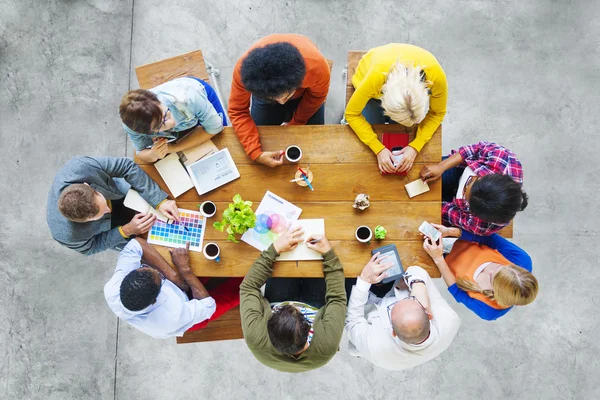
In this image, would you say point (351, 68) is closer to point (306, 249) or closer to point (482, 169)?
point (482, 169)

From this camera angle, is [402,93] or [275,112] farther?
[275,112]

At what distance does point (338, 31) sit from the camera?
119 inches

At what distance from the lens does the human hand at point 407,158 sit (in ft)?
6.64

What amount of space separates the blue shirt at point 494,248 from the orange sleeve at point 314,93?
106cm

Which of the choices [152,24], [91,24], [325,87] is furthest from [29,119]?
[325,87]

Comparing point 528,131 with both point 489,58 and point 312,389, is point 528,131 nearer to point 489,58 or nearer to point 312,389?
point 489,58

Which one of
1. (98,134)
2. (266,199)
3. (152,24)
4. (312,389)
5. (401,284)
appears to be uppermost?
(152,24)

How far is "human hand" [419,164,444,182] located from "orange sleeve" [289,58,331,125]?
0.66 m

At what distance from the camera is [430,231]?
2.03m

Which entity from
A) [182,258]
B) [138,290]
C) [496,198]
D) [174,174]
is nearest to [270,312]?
[182,258]

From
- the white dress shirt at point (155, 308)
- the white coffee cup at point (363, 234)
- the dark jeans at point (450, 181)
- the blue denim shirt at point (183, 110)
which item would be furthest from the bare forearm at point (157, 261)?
the dark jeans at point (450, 181)

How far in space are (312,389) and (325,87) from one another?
6.96 ft

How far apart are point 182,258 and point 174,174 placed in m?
0.45

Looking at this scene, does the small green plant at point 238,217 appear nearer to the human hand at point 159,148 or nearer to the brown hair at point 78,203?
the human hand at point 159,148
